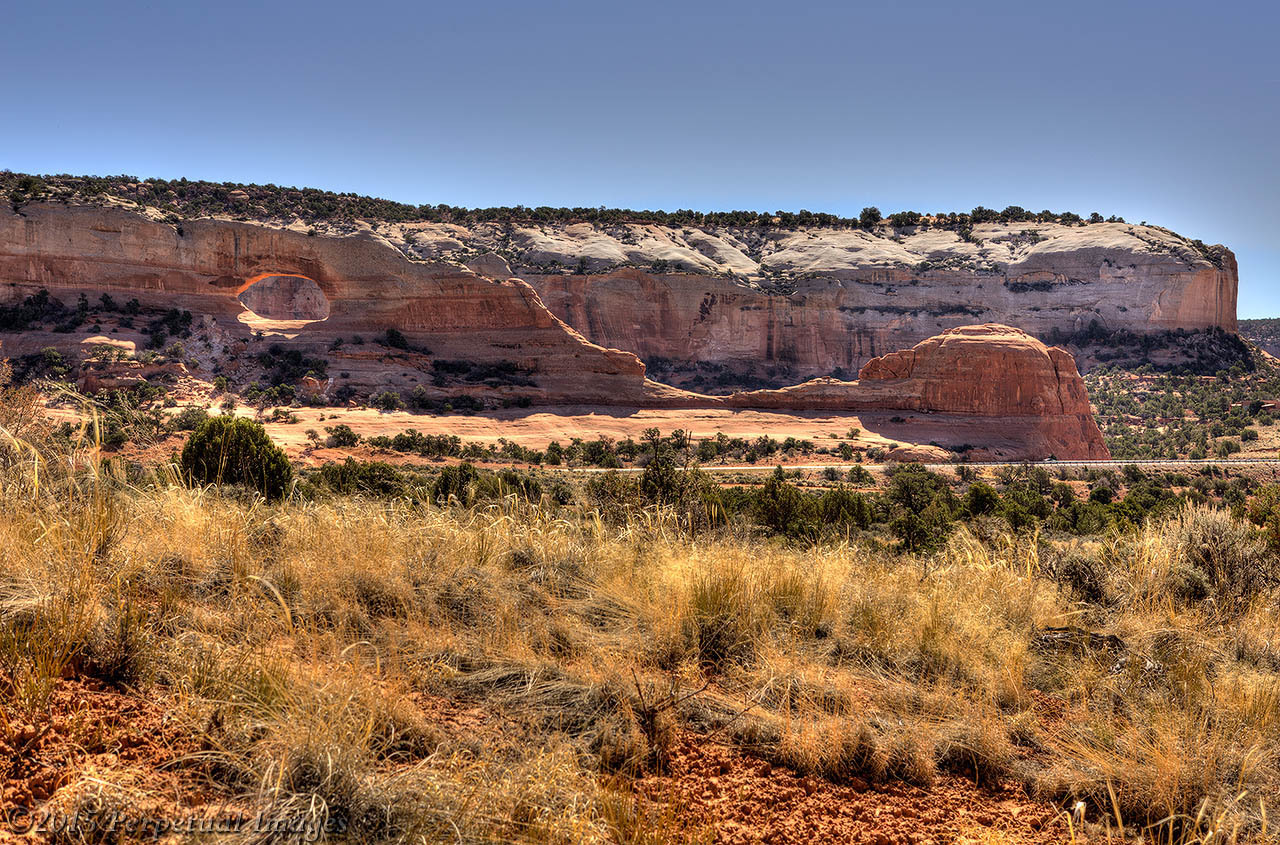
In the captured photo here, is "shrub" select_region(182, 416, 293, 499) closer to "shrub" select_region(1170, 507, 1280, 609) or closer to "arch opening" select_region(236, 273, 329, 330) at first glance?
"shrub" select_region(1170, 507, 1280, 609)

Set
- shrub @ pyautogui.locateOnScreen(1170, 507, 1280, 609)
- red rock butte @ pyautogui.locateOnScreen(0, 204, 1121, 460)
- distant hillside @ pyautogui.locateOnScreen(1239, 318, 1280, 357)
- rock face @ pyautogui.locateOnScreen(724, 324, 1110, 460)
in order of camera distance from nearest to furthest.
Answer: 1. shrub @ pyautogui.locateOnScreen(1170, 507, 1280, 609)
2. red rock butte @ pyautogui.locateOnScreen(0, 204, 1121, 460)
3. rock face @ pyautogui.locateOnScreen(724, 324, 1110, 460)
4. distant hillside @ pyautogui.locateOnScreen(1239, 318, 1280, 357)

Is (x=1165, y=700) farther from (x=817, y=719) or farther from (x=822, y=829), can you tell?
(x=822, y=829)

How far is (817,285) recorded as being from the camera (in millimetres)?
61938

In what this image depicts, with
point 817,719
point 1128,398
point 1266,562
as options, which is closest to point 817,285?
point 1128,398

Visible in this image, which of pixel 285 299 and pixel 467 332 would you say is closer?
pixel 467 332

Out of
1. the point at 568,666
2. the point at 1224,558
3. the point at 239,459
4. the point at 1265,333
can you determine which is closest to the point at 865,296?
the point at 1224,558

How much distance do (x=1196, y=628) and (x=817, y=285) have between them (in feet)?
197

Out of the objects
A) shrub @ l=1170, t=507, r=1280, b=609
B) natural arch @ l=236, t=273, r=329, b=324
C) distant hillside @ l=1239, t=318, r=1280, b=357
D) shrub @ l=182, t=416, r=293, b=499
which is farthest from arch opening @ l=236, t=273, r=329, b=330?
distant hillside @ l=1239, t=318, r=1280, b=357

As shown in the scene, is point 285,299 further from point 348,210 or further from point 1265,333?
point 1265,333

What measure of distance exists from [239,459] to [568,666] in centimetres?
901

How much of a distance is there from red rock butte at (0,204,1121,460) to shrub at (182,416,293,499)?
27160 millimetres

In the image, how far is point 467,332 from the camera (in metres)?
43.5

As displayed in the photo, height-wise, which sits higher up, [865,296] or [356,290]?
[865,296]

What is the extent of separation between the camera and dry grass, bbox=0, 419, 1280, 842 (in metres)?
2.51
